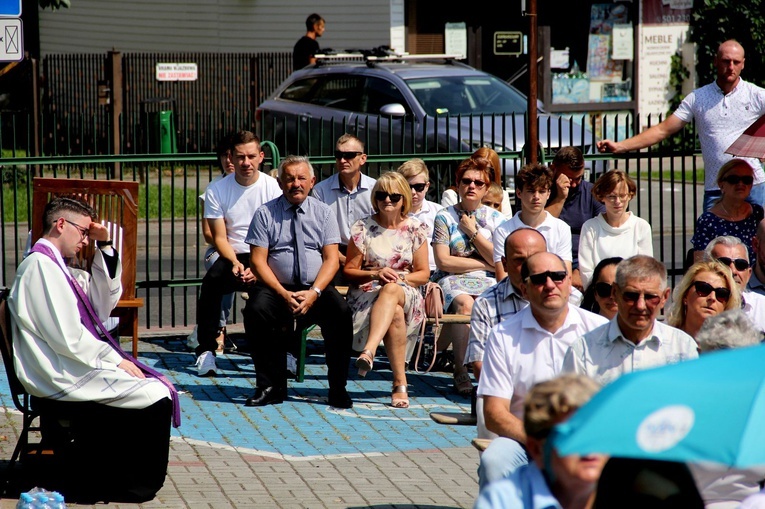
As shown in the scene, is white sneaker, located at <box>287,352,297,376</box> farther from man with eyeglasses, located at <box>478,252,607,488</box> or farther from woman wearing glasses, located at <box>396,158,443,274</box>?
man with eyeglasses, located at <box>478,252,607,488</box>

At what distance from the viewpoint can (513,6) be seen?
82.1 ft

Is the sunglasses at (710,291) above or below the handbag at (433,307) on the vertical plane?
above

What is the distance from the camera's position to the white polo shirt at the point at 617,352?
5.39 m

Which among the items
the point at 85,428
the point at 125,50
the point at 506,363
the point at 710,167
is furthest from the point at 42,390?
the point at 125,50

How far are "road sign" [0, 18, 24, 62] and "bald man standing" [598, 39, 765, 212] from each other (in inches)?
173

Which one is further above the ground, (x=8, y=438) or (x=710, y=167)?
(x=710, y=167)

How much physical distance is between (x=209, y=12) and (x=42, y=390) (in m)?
21.6

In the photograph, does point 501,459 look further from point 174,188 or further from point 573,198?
point 174,188

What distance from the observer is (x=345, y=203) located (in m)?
9.76

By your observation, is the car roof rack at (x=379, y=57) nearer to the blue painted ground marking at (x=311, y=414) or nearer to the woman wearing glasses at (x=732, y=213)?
the blue painted ground marking at (x=311, y=414)

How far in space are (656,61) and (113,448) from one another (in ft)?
69.2

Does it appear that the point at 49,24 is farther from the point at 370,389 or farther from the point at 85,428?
the point at 85,428

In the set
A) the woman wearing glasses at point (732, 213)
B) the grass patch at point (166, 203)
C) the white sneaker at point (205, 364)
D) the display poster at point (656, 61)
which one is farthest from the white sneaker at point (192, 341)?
the display poster at point (656, 61)

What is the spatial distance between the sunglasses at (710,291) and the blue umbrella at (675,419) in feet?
9.64
